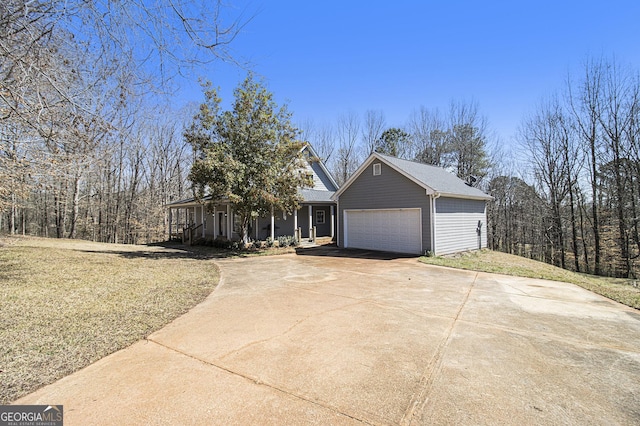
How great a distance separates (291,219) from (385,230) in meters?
6.70

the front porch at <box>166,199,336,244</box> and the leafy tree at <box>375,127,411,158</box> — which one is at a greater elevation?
the leafy tree at <box>375,127,411,158</box>

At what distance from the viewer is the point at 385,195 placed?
1452 cm

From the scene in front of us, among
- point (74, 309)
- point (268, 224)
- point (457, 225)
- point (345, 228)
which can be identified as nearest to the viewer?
point (74, 309)

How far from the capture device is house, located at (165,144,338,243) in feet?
61.2

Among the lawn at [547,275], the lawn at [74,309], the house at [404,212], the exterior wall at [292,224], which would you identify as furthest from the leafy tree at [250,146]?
the lawn at [547,275]

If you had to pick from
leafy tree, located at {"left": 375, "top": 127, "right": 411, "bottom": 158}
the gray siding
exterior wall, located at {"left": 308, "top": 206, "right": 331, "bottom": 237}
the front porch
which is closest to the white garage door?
the gray siding

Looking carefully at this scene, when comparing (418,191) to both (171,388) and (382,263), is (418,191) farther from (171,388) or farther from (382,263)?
(171,388)

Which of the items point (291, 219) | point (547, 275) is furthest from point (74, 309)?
point (291, 219)

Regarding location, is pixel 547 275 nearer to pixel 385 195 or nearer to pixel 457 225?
pixel 457 225

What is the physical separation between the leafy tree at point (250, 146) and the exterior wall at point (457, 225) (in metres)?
6.67

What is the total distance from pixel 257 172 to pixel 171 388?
1118cm

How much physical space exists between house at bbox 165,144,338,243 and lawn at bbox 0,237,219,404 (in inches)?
329

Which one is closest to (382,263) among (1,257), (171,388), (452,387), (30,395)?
(452,387)

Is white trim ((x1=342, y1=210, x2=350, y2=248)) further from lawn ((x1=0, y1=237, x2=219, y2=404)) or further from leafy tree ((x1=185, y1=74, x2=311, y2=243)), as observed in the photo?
lawn ((x1=0, y1=237, x2=219, y2=404))
